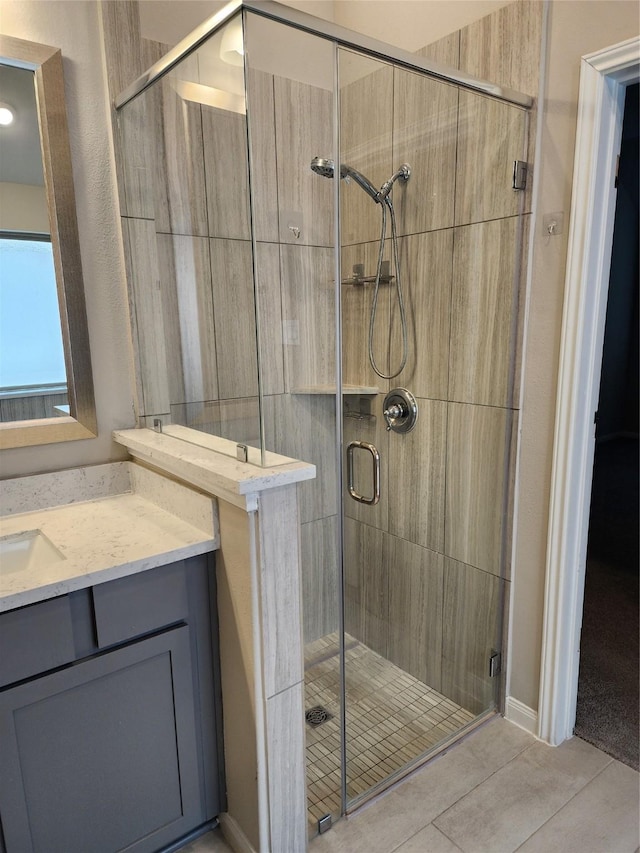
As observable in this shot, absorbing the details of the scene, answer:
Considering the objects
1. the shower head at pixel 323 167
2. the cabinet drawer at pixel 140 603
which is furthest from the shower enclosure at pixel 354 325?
the cabinet drawer at pixel 140 603

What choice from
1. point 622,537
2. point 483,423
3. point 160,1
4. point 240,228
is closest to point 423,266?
point 483,423

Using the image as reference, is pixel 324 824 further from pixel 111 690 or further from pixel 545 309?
pixel 545 309

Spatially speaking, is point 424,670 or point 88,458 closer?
point 88,458

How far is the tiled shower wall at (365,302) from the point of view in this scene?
5.01 ft

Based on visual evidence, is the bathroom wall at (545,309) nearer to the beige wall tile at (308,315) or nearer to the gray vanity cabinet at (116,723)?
the beige wall tile at (308,315)

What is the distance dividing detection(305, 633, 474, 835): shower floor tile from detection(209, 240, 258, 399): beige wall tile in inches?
30.6

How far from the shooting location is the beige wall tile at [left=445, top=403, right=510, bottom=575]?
1.93m

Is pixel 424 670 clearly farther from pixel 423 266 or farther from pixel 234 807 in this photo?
pixel 423 266

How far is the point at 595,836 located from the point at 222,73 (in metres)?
2.25

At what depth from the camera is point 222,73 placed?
1.32 meters

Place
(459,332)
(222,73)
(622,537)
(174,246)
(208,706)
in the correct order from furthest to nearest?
1. (622,537)
2. (459,332)
3. (174,246)
4. (208,706)
5. (222,73)

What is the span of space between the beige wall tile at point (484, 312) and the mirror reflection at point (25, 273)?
50.0 inches

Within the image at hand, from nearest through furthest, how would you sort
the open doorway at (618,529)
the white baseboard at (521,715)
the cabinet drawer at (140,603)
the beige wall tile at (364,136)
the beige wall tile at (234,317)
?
the cabinet drawer at (140,603) → the beige wall tile at (234,317) → the beige wall tile at (364,136) → the white baseboard at (521,715) → the open doorway at (618,529)

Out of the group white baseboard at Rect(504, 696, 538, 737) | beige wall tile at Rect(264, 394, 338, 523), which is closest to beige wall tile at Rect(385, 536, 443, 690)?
white baseboard at Rect(504, 696, 538, 737)
